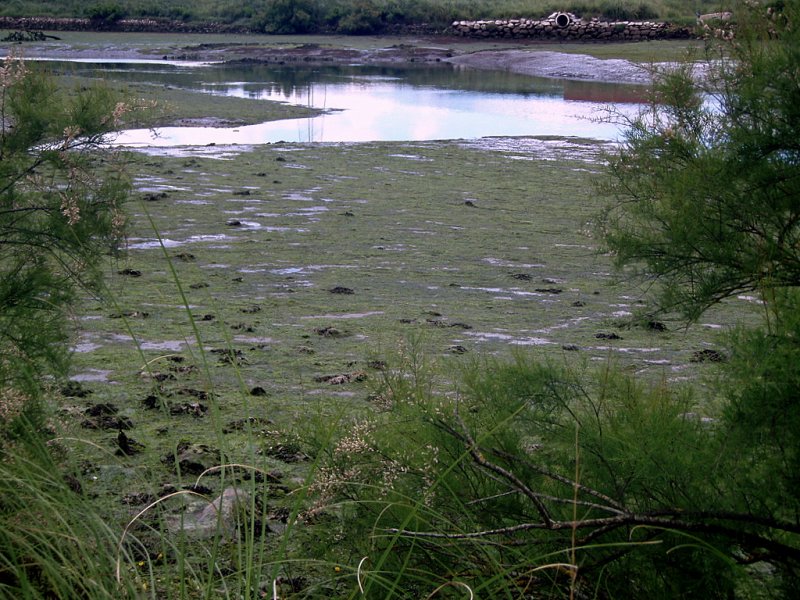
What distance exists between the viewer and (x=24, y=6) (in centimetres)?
5891

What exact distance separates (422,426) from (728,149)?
1.69m

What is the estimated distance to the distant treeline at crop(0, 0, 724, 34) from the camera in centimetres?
5175

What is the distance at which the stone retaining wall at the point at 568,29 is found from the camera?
153 ft

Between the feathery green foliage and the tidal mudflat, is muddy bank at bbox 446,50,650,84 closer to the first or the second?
the tidal mudflat

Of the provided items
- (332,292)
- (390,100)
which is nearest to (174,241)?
(332,292)

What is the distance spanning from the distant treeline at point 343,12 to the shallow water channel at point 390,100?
1307 centimetres

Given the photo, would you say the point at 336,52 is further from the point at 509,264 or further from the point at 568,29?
the point at 509,264

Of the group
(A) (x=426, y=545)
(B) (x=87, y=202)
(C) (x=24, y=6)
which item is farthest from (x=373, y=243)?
(C) (x=24, y=6)

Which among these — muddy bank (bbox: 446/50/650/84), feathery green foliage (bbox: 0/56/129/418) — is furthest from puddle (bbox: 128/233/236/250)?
muddy bank (bbox: 446/50/650/84)

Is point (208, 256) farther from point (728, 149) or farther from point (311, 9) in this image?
point (311, 9)

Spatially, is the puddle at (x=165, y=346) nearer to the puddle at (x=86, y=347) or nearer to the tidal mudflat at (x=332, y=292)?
the tidal mudflat at (x=332, y=292)

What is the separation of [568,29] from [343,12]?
41.3 feet

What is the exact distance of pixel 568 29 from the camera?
161ft

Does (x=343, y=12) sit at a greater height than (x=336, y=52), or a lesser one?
greater
